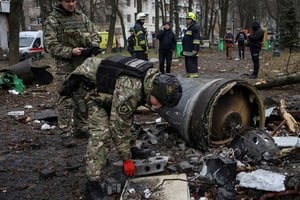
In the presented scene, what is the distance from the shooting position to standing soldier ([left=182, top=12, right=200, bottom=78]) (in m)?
11.3

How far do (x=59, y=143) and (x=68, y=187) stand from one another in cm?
172

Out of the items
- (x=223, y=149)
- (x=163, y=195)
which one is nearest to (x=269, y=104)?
(x=223, y=149)

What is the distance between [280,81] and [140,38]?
413cm

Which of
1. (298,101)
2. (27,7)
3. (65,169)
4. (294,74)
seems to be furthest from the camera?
(27,7)

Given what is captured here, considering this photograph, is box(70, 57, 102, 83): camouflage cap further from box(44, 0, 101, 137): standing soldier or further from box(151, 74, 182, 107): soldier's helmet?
box(44, 0, 101, 137): standing soldier

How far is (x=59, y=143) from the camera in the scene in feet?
20.5

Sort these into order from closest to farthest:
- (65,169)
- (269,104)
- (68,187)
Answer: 1. (68,187)
2. (65,169)
3. (269,104)

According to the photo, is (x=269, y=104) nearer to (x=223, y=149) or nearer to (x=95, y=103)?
(x=223, y=149)

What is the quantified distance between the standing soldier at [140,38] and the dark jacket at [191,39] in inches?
46.3

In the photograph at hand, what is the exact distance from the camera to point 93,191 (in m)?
4.09

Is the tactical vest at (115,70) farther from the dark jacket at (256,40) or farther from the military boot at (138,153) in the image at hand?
the dark jacket at (256,40)

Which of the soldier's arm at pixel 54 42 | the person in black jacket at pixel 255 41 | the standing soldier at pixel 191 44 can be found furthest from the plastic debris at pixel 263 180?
the person in black jacket at pixel 255 41

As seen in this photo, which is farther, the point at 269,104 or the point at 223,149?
the point at 269,104

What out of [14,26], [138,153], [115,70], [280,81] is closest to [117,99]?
Result: [115,70]
